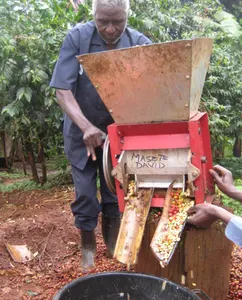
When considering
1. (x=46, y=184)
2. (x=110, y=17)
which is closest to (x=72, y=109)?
(x=110, y=17)

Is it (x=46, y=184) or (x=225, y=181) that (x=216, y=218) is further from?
(x=46, y=184)

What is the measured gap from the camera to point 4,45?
16.4 ft

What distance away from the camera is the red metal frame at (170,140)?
2.30 m

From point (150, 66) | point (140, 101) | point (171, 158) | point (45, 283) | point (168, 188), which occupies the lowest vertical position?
point (45, 283)

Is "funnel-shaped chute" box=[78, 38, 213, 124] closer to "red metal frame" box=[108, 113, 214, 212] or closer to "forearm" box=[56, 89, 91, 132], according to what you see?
"red metal frame" box=[108, 113, 214, 212]

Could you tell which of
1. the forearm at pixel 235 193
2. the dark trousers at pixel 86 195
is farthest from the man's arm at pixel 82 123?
the forearm at pixel 235 193

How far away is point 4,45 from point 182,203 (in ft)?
11.6

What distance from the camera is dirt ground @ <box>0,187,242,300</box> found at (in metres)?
3.09

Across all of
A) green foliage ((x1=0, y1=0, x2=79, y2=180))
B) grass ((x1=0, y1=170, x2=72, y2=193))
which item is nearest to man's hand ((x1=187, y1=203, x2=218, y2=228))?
green foliage ((x1=0, y1=0, x2=79, y2=180))

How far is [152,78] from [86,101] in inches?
36.3

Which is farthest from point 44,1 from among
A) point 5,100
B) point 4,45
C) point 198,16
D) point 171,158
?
point 171,158

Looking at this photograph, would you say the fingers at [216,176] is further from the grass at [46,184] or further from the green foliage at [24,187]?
the green foliage at [24,187]

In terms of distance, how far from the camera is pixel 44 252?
3.81 metres

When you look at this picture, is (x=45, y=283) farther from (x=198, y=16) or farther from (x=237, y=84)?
(x=198, y=16)
